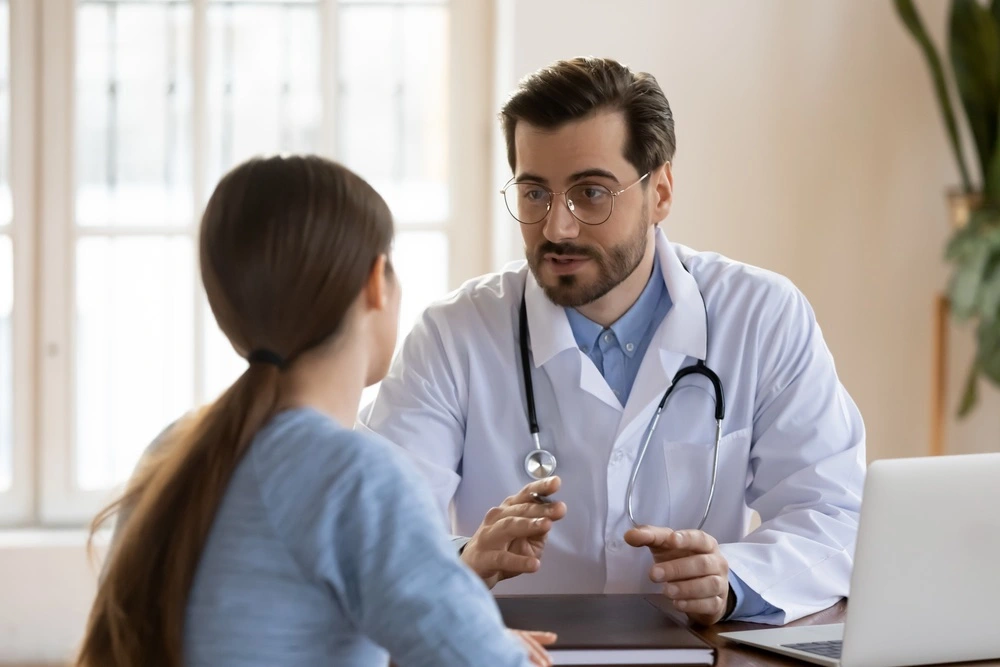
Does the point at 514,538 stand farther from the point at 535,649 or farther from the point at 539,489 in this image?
the point at 535,649

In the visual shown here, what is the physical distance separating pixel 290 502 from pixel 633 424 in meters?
1.00

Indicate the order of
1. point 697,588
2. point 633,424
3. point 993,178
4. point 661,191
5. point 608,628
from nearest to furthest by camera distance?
1. point 608,628
2. point 697,588
3. point 633,424
4. point 661,191
5. point 993,178

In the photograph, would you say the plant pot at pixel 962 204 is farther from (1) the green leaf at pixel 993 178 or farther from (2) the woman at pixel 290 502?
(2) the woman at pixel 290 502

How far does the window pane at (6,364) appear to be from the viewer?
3.20 m

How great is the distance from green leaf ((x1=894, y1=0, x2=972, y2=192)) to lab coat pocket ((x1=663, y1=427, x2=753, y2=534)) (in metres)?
1.58

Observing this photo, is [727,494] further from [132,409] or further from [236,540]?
[132,409]

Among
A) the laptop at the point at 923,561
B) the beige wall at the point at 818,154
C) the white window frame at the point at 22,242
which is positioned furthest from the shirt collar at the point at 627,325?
the white window frame at the point at 22,242

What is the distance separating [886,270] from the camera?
11.0ft

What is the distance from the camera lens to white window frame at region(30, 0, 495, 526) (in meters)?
3.18

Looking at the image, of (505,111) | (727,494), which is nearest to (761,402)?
(727,494)

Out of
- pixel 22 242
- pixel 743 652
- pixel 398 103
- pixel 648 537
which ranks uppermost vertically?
pixel 398 103

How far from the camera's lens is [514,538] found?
1578 mm

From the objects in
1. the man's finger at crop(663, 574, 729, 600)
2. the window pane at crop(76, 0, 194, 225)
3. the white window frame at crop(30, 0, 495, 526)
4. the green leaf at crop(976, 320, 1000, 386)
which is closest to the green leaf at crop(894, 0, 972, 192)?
the green leaf at crop(976, 320, 1000, 386)

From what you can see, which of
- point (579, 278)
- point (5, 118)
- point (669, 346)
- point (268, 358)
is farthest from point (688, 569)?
point (5, 118)
